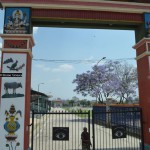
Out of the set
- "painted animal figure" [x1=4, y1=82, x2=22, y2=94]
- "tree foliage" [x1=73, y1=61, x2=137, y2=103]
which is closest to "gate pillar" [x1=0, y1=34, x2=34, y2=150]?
"painted animal figure" [x1=4, y1=82, x2=22, y2=94]

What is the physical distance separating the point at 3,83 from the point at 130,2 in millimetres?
6718

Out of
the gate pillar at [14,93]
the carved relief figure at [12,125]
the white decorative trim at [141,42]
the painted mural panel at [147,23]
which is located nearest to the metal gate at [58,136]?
the gate pillar at [14,93]

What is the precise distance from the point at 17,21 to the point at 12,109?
12.3 feet

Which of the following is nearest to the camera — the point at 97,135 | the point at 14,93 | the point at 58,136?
the point at 14,93

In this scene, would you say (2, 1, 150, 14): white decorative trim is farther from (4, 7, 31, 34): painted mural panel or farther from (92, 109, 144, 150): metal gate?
(92, 109, 144, 150): metal gate

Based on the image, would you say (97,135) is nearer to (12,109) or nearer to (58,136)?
(58,136)

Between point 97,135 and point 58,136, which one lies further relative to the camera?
point 97,135

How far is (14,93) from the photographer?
418 inches

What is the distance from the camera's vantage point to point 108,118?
941 inches

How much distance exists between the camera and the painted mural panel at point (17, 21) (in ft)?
36.3

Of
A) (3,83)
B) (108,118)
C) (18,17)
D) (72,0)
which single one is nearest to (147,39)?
(72,0)

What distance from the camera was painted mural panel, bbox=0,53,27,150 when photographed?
34.2 feet

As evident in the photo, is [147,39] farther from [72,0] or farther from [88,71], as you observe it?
[88,71]

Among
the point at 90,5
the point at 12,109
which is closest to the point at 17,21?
the point at 90,5
